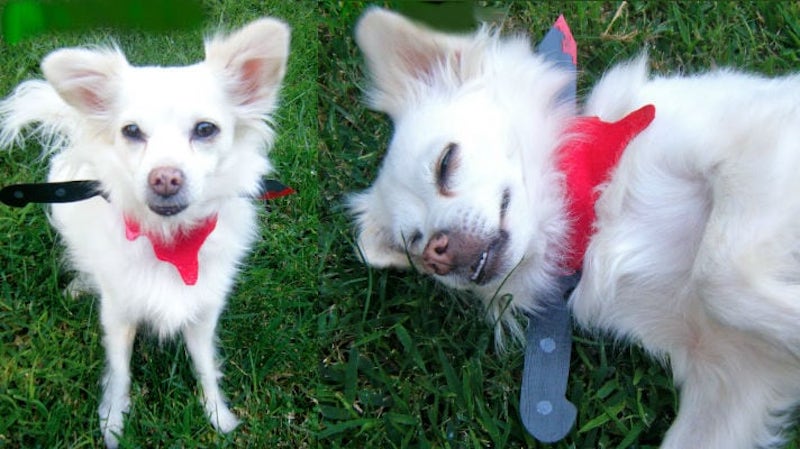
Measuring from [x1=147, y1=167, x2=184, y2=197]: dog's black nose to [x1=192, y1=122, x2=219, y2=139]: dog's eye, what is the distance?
108mm

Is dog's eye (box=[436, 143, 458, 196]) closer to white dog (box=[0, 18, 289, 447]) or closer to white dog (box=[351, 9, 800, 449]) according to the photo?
white dog (box=[351, 9, 800, 449])

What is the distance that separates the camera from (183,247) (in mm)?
1844

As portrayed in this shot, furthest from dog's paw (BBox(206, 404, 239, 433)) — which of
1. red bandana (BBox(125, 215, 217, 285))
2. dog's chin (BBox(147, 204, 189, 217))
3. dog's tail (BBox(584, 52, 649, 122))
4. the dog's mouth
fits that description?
dog's tail (BBox(584, 52, 649, 122))

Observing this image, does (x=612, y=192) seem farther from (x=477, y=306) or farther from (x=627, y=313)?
(x=477, y=306)

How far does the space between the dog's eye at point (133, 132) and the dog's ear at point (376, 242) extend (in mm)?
802

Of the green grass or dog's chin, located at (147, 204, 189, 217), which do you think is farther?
the green grass

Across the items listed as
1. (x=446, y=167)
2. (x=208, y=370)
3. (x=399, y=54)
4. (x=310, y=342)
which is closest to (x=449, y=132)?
(x=446, y=167)

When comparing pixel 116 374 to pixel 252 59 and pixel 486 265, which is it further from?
pixel 486 265

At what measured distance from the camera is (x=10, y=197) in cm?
181

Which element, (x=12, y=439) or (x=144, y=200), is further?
(x=12, y=439)

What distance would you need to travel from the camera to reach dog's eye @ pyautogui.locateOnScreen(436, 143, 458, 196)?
78.5 inches

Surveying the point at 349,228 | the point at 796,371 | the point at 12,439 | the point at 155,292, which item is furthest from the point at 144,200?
the point at 796,371

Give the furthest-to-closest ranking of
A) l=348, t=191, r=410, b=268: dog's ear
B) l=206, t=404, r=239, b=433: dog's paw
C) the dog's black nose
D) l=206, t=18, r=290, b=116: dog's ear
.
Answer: l=348, t=191, r=410, b=268: dog's ear < l=206, t=404, r=239, b=433: dog's paw < l=206, t=18, r=290, b=116: dog's ear < the dog's black nose

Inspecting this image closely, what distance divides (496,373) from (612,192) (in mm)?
639
